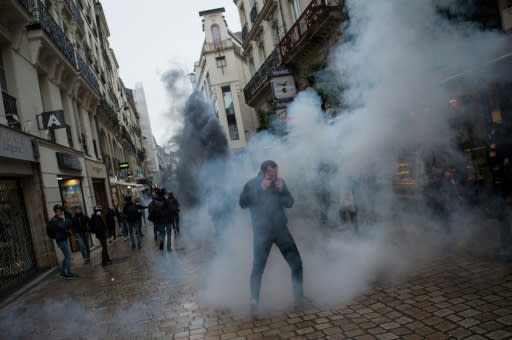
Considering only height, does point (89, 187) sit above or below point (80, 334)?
above

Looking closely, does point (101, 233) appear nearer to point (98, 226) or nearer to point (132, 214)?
point (98, 226)

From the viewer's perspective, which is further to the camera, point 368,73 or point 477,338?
point 368,73

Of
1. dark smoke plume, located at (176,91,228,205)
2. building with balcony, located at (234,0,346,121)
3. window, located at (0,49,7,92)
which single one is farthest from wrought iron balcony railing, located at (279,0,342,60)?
window, located at (0,49,7,92)

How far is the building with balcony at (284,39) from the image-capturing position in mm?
10500

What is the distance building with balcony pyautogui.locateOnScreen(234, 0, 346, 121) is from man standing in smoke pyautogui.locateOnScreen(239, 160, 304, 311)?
626cm

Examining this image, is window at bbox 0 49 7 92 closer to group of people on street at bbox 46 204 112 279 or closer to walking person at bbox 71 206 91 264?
group of people on street at bbox 46 204 112 279

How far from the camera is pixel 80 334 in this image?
149 inches

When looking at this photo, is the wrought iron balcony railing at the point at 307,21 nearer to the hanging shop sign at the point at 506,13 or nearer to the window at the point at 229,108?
the hanging shop sign at the point at 506,13

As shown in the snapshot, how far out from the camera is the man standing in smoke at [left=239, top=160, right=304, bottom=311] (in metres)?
3.72

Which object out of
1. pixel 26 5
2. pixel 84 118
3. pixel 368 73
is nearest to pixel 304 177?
pixel 368 73

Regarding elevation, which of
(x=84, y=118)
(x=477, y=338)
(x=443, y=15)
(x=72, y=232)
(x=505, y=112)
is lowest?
(x=477, y=338)

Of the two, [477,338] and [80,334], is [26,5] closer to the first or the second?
[80,334]

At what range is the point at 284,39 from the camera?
13.6 meters

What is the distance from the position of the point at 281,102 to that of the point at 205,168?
3.47 meters
